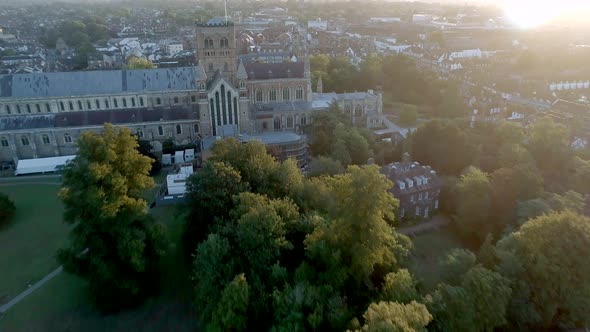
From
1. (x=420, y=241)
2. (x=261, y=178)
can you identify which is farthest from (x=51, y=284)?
(x=420, y=241)

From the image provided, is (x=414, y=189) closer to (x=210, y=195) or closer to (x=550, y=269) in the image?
(x=550, y=269)

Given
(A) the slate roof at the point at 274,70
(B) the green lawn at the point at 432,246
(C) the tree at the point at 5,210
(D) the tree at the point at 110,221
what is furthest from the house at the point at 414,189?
(C) the tree at the point at 5,210

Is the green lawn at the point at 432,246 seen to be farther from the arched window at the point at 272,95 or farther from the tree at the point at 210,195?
the arched window at the point at 272,95

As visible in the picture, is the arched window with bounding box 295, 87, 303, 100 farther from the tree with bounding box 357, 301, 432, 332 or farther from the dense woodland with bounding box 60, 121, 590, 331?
the tree with bounding box 357, 301, 432, 332

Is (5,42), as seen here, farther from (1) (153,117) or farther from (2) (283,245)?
(2) (283,245)

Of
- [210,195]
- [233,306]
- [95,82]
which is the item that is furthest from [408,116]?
[233,306]

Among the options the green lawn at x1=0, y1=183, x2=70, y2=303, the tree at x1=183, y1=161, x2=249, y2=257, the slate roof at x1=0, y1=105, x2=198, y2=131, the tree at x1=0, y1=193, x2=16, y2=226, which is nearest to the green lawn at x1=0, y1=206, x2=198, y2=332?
the green lawn at x1=0, y1=183, x2=70, y2=303
